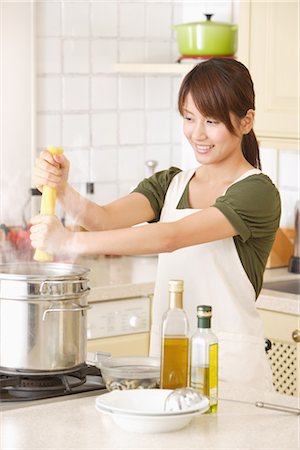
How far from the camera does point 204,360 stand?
4.51ft

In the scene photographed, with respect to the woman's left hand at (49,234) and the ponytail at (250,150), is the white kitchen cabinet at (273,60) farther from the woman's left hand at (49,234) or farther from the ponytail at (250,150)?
the woman's left hand at (49,234)

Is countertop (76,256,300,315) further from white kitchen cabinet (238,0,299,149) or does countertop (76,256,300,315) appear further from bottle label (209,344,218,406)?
bottle label (209,344,218,406)

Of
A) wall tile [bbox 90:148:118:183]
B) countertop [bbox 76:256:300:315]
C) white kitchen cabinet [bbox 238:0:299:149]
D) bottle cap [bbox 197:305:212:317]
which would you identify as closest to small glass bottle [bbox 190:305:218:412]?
bottle cap [bbox 197:305:212:317]

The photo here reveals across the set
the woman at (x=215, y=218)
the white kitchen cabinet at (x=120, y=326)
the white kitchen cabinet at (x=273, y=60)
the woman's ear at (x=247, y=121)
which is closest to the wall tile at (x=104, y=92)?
the white kitchen cabinet at (x=273, y=60)

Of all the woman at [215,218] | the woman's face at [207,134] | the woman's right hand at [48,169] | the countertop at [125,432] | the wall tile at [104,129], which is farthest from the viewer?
the wall tile at [104,129]

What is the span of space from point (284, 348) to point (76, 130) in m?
1.02

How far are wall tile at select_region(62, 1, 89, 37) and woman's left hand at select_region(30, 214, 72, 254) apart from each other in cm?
159

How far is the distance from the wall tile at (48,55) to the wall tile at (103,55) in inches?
5.7

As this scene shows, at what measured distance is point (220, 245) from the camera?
184 centimetres

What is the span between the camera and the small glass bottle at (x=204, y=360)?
4.46ft

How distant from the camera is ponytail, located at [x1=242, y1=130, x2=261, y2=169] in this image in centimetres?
193

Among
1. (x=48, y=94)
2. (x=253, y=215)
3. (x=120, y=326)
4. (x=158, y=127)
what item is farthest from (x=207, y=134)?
(x=158, y=127)

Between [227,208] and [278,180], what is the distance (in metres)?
1.39

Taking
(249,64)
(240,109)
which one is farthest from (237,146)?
(249,64)
